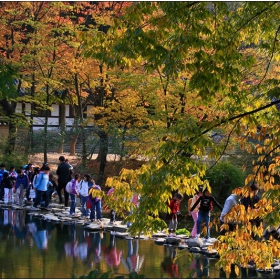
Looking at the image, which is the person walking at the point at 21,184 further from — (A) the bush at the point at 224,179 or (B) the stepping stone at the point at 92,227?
(A) the bush at the point at 224,179

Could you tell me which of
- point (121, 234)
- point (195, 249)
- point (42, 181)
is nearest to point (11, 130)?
point (42, 181)

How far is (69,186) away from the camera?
19.5m

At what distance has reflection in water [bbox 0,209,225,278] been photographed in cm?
1152

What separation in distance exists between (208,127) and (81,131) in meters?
18.1

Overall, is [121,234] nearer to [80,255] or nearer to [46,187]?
[80,255]

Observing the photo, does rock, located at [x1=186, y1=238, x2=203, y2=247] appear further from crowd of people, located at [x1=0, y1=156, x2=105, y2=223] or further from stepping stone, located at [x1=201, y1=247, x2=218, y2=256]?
crowd of people, located at [x1=0, y1=156, x2=105, y2=223]

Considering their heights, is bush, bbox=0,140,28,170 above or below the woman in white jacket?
above

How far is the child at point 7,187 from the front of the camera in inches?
902

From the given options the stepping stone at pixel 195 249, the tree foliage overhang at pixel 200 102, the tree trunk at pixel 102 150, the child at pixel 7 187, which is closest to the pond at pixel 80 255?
the stepping stone at pixel 195 249

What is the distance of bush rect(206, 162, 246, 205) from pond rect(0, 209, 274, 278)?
233 inches

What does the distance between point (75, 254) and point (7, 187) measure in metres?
10.6

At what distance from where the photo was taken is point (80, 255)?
13148 millimetres

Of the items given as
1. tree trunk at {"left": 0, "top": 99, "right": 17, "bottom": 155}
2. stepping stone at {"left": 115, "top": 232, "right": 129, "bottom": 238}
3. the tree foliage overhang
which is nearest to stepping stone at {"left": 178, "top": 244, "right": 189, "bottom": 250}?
stepping stone at {"left": 115, "top": 232, "right": 129, "bottom": 238}

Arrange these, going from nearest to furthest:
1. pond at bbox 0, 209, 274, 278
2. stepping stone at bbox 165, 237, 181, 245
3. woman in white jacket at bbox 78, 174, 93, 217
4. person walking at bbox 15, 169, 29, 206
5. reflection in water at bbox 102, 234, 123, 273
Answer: pond at bbox 0, 209, 274, 278
reflection in water at bbox 102, 234, 123, 273
stepping stone at bbox 165, 237, 181, 245
woman in white jacket at bbox 78, 174, 93, 217
person walking at bbox 15, 169, 29, 206
